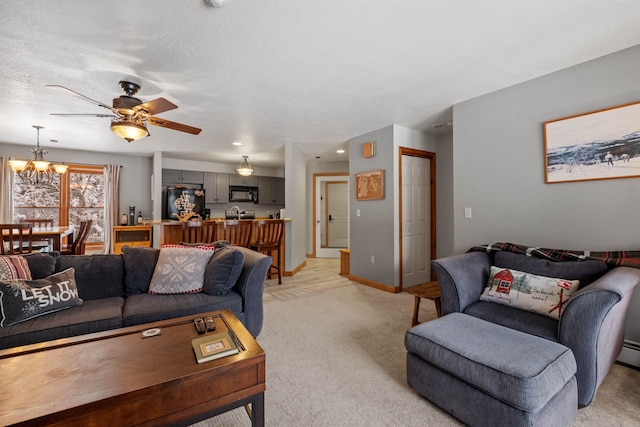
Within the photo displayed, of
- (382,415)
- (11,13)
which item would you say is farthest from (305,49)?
(382,415)

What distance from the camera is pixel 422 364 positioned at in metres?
1.70

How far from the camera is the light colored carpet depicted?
1568 mm

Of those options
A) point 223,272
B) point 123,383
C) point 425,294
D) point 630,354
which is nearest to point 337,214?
point 425,294

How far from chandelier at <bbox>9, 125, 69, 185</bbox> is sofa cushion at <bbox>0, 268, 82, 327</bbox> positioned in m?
3.27

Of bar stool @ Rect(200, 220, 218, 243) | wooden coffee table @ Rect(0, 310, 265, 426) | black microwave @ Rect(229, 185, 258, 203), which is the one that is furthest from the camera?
black microwave @ Rect(229, 185, 258, 203)

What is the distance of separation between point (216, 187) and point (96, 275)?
479cm

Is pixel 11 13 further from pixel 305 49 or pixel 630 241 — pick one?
pixel 630 241

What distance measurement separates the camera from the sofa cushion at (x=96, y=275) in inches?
89.7

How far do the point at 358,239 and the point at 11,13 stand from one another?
4.19m

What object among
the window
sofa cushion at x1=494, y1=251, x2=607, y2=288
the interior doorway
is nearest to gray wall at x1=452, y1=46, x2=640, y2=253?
sofa cushion at x1=494, y1=251, x2=607, y2=288

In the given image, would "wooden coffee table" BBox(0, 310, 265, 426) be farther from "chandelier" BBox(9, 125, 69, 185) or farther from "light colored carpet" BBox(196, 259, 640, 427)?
"chandelier" BBox(9, 125, 69, 185)

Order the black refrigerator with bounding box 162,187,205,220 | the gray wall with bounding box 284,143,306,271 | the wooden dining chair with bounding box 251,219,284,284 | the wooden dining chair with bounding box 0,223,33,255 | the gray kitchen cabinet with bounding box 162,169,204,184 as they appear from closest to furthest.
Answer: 1. the wooden dining chair with bounding box 0,223,33,255
2. the wooden dining chair with bounding box 251,219,284,284
3. the gray wall with bounding box 284,143,306,271
4. the black refrigerator with bounding box 162,187,205,220
5. the gray kitchen cabinet with bounding box 162,169,204,184

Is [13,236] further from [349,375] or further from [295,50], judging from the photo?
[349,375]

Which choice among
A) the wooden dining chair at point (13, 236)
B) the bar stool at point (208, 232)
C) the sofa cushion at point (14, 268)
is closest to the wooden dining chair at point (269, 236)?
the bar stool at point (208, 232)
